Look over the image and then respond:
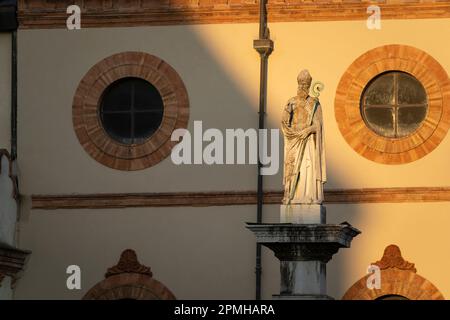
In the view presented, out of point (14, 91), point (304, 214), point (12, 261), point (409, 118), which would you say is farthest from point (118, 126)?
point (304, 214)

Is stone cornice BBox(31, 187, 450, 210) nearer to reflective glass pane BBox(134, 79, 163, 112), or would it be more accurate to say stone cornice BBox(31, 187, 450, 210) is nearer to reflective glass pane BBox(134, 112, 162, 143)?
reflective glass pane BBox(134, 112, 162, 143)

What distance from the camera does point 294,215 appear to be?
24.9 metres

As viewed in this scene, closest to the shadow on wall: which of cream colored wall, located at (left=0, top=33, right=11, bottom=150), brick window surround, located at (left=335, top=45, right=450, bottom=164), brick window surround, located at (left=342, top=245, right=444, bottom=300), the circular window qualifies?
cream colored wall, located at (left=0, top=33, right=11, bottom=150)

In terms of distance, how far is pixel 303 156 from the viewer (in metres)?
25.3

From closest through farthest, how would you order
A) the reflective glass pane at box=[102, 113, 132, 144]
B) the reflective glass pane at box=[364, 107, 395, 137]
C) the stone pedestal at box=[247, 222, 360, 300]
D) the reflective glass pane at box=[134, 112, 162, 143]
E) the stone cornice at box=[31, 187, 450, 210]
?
the stone pedestal at box=[247, 222, 360, 300], the stone cornice at box=[31, 187, 450, 210], the reflective glass pane at box=[364, 107, 395, 137], the reflective glass pane at box=[134, 112, 162, 143], the reflective glass pane at box=[102, 113, 132, 144]

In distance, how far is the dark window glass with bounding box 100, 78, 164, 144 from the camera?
31.5m

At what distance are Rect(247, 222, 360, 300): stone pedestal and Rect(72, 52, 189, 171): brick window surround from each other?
259 inches

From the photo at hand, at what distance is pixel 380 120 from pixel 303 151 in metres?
5.76

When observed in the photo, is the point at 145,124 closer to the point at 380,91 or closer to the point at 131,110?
the point at 131,110

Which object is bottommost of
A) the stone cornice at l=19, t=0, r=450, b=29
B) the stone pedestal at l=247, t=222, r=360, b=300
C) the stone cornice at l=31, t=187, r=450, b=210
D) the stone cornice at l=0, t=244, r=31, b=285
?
the stone pedestal at l=247, t=222, r=360, b=300

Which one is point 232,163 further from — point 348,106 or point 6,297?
point 6,297

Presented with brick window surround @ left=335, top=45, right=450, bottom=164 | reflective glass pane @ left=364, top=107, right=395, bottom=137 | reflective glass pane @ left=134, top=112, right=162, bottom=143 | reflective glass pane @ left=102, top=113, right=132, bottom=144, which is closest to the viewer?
brick window surround @ left=335, top=45, right=450, bottom=164

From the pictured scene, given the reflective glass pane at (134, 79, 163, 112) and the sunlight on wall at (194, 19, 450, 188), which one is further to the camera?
the reflective glass pane at (134, 79, 163, 112)
